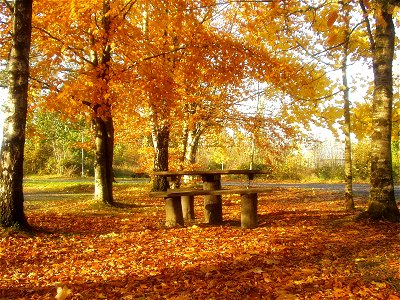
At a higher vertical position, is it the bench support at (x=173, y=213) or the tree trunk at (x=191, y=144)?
the tree trunk at (x=191, y=144)

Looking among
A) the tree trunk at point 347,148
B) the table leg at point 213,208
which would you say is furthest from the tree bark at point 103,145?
the tree trunk at point 347,148

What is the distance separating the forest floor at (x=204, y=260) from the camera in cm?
423

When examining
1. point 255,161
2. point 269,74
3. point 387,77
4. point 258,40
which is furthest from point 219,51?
point 255,161

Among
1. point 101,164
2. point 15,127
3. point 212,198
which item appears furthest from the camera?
point 101,164

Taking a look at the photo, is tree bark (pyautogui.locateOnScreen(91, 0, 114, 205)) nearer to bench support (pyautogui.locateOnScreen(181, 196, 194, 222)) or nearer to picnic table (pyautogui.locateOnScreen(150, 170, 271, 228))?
bench support (pyautogui.locateOnScreen(181, 196, 194, 222))

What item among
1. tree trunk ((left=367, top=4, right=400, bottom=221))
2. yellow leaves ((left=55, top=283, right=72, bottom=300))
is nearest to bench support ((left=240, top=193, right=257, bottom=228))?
tree trunk ((left=367, top=4, right=400, bottom=221))

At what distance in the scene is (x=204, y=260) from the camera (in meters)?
5.54

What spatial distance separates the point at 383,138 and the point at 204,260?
4766 millimetres

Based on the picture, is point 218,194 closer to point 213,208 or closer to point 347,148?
point 213,208

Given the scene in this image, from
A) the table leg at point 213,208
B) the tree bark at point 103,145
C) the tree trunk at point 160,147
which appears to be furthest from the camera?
the tree trunk at point 160,147

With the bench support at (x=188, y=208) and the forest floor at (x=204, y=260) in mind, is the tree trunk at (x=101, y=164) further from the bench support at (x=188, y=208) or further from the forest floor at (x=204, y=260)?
the bench support at (x=188, y=208)

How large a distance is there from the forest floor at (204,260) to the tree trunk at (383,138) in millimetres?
463

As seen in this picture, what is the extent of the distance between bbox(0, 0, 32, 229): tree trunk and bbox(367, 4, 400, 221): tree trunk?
691 centimetres

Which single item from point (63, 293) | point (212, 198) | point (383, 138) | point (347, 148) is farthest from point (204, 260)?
point (347, 148)
